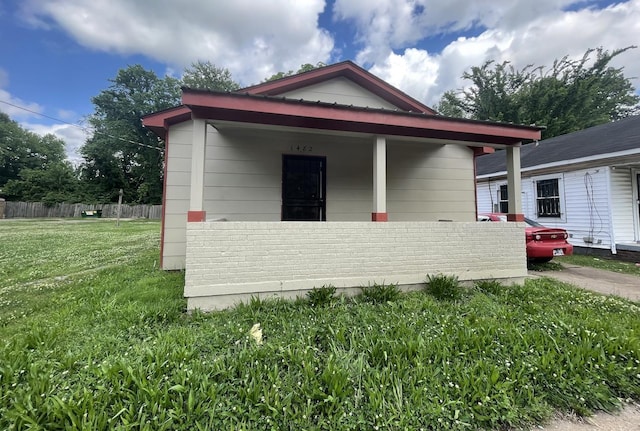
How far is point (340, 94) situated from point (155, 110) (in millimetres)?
34669

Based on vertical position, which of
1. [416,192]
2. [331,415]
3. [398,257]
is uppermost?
[416,192]

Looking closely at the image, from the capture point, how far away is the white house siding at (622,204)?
7641 mm

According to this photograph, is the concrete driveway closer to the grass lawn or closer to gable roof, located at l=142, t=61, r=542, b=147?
the grass lawn

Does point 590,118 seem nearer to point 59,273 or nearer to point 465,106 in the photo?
point 465,106

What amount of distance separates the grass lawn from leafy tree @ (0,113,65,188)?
45.5 meters

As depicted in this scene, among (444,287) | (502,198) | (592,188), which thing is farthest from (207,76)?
(444,287)

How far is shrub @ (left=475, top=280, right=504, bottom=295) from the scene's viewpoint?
163 inches

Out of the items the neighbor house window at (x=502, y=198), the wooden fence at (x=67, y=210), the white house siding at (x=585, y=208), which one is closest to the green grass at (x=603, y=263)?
the white house siding at (x=585, y=208)

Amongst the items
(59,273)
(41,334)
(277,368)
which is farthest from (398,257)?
(59,273)

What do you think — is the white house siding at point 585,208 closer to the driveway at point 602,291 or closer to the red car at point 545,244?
the driveway at point 602,291

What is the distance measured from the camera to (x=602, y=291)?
454 cm

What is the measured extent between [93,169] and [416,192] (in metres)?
39.2

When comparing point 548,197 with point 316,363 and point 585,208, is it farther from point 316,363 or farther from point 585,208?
point 316,363

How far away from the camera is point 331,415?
1729mm
